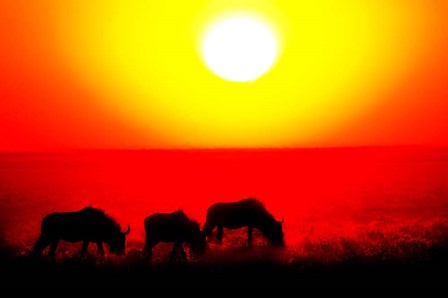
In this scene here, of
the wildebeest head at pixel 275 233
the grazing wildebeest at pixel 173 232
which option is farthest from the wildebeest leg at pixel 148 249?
the wildebeest head at pixel 275 233

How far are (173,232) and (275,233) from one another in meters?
3.73

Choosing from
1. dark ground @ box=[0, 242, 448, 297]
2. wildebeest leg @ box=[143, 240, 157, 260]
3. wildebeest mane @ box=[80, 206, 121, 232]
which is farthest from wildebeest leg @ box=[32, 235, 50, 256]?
wildebeest leg @ box=[143, 240, 157, 260]

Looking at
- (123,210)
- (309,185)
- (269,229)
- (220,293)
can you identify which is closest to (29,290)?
(220,293)

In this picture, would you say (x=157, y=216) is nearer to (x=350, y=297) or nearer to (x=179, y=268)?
(x=179, y=268)

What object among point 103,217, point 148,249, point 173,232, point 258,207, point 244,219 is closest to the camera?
point 148,249

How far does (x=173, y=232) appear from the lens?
1323 cm

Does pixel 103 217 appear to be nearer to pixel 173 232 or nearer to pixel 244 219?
pixel 173 232

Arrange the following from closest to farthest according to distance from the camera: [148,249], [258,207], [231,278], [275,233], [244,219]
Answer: [231,278] < [148,249] < [275,233] < [244,219] < [258,207]

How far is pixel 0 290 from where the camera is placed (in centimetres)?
1046

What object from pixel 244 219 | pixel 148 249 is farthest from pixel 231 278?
pixel 244 219

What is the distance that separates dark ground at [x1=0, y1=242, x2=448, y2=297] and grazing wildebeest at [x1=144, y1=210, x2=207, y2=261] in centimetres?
97

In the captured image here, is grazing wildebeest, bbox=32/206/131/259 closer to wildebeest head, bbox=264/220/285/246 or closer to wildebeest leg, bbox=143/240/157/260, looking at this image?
wildebeest leg, bbox=143/240/157/260

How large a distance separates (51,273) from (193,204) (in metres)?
21.4

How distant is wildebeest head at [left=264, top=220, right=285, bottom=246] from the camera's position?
572 inches
